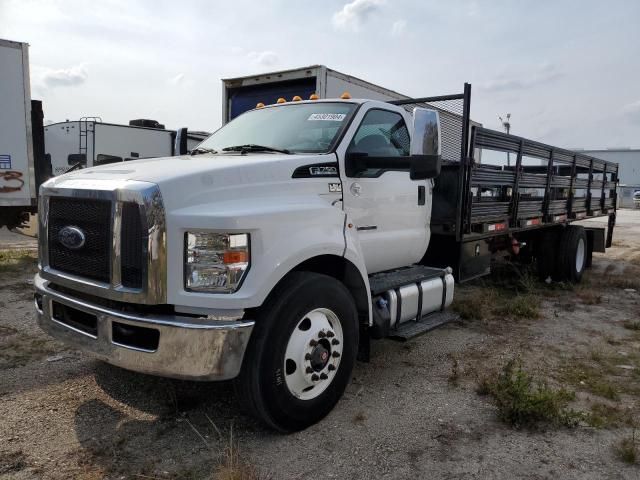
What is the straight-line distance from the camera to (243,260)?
281cm

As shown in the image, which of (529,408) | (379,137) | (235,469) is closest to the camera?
(235,469)

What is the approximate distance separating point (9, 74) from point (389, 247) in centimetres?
747

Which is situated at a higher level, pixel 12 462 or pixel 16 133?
pixel 16 133

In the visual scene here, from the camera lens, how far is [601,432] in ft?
11.0

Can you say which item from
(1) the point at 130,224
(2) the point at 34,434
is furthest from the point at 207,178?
(2) the point at 34,434

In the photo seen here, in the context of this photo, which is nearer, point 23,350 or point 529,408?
point 529,408

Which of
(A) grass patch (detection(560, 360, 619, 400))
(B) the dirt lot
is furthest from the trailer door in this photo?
(A) grass patch (detection(560, 360, 619, 400))

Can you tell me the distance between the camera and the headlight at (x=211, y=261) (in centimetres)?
276

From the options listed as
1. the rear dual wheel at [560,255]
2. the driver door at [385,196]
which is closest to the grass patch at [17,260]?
the driver door at [385,196]

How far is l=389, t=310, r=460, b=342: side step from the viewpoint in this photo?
4121 millimetres

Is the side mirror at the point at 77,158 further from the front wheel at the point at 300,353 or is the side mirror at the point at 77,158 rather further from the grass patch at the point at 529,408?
the grass patch at the point at 529,408

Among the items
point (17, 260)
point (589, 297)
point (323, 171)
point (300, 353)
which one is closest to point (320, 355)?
point (300, 353)

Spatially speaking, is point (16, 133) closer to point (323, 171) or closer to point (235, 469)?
point (323, 171)

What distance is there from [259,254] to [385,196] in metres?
1.60
